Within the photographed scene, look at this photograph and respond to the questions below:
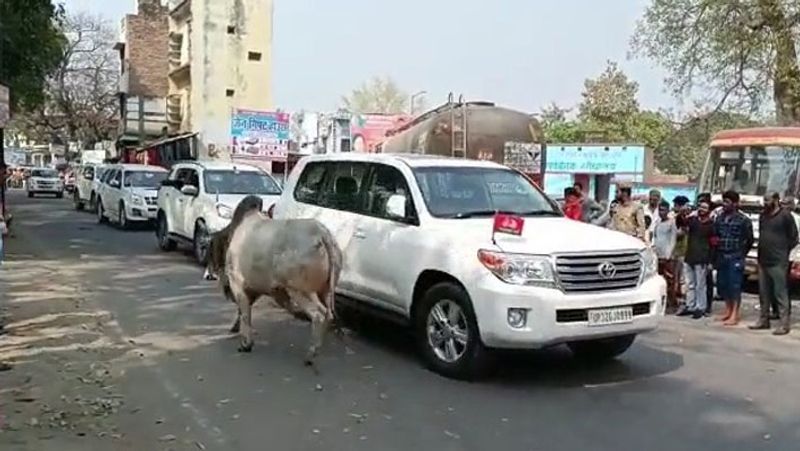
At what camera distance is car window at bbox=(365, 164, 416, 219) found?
29.8ft

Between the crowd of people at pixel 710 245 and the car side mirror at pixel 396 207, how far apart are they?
188 inches

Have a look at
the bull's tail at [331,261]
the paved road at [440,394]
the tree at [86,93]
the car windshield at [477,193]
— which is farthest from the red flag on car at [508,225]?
the tree at [86,93]

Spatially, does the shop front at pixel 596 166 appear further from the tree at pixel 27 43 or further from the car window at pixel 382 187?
the car window at pixel 382 187

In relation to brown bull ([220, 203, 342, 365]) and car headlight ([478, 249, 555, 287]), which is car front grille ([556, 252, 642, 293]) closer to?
car headlight ([478, 249, 555, 287])

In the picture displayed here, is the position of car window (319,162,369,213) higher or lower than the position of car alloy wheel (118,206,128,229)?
higher

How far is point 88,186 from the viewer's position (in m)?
30.9

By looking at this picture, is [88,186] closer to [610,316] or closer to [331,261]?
[331,261]

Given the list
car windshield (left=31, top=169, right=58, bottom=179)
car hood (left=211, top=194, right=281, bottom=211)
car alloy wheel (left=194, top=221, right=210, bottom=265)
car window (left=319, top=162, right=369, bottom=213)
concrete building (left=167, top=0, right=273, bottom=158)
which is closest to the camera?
car window (left=319, top=162, right=369, bottom=213)

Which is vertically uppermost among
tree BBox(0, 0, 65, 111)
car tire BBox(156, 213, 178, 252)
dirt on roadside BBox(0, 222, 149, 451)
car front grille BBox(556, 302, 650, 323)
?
tree BBox(0, 0, 65, 111)

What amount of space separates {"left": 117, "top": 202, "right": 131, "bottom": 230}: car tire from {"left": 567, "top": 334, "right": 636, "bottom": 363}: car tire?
17.0 m

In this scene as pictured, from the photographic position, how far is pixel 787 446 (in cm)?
626

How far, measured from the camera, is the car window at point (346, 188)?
9.65 m

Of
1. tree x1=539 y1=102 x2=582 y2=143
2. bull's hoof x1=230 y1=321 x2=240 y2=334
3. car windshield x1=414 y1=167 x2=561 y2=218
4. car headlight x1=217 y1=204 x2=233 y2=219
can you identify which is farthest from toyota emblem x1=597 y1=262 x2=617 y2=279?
tree x1=539 y1=102 x2=582 y2=143

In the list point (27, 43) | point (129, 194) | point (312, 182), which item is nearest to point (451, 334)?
point (312, 182)
